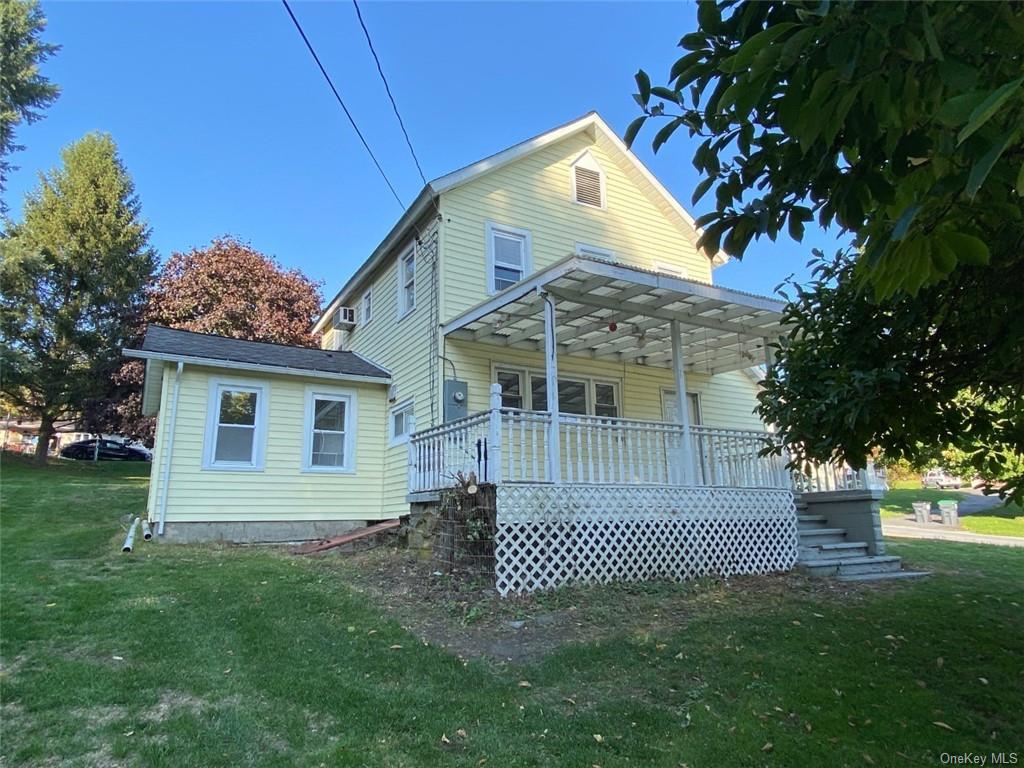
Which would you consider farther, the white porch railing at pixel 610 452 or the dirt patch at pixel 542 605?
the white porch railing at pixel 610 452

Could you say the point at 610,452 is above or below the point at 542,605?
above

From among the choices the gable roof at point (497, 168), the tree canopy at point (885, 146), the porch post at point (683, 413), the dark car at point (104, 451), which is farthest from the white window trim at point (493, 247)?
the dark car at point (104, 451)

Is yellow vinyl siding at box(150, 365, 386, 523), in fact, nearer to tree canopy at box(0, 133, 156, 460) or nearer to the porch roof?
the porch roof

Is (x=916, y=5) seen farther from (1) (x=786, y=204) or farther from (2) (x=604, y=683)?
(2) (x=604, y=683)

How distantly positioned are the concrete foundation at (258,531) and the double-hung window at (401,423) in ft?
6.03

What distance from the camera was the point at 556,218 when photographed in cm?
1276

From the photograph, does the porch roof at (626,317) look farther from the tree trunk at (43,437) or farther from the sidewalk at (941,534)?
the tree trunk at (43,437)

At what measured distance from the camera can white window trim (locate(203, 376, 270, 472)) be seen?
11195 mm

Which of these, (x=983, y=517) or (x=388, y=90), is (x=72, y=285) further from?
(x=983, y=517)

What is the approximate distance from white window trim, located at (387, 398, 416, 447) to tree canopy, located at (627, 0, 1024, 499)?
8448mm

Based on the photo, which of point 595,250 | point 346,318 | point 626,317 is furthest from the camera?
point 346,318

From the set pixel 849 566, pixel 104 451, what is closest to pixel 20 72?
pixel 104 451

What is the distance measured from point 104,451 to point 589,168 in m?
34.3

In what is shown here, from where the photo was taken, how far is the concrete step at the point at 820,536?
384 inches
